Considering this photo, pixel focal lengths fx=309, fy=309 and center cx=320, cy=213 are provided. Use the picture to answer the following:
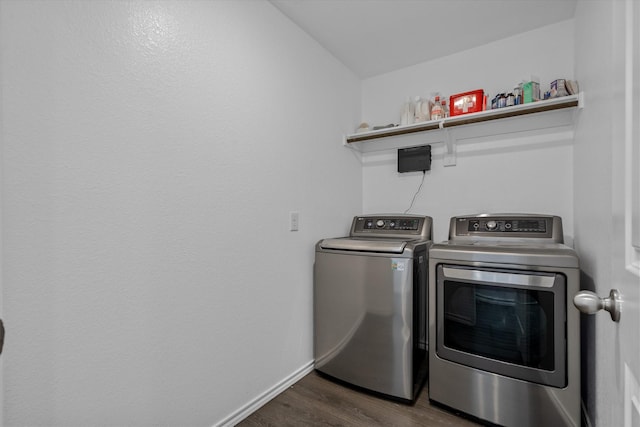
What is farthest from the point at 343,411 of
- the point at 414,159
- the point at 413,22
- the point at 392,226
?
the point at 413,22

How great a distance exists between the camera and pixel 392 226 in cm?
227

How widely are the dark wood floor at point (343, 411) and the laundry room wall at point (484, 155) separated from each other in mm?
1175

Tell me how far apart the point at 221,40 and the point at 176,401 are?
1642mm

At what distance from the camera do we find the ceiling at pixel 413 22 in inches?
70.4

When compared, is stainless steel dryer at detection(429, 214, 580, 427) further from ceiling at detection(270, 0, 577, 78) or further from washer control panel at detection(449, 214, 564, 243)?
ceiling at detection(270, 0, 577, 78)

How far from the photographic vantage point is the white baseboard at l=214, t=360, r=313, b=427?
1529mm

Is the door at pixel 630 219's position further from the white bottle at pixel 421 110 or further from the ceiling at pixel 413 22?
the white bottle at pixel 421 110

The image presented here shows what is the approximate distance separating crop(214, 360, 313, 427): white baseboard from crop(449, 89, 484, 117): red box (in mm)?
1955

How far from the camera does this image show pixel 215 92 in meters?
1.47

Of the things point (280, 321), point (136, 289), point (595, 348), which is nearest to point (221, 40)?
point (136, 289)

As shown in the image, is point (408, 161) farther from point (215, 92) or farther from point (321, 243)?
point (215, 92)

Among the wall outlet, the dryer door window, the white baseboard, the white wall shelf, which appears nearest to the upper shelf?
the white wall shelf

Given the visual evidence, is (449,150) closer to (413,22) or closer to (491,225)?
(491,225)

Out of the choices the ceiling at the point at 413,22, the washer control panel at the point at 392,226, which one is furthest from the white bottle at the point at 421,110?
the washer control panel at the point at 392,226
